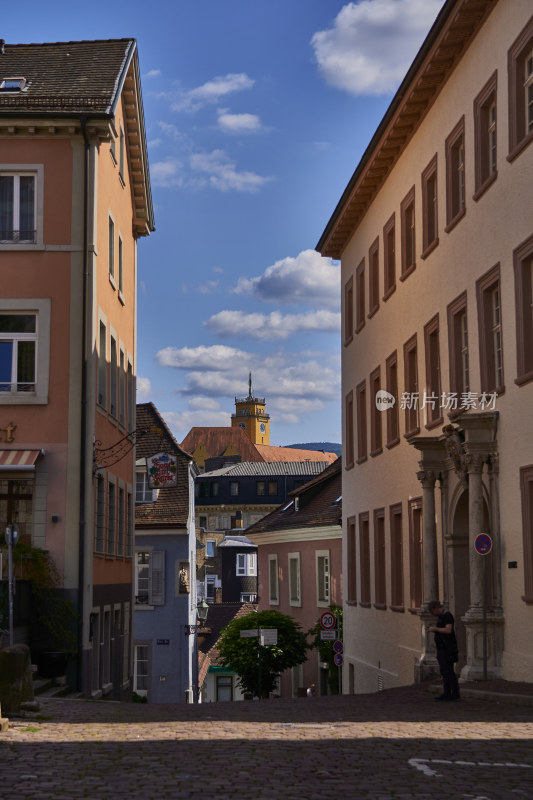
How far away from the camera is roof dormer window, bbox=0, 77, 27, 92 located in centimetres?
2944

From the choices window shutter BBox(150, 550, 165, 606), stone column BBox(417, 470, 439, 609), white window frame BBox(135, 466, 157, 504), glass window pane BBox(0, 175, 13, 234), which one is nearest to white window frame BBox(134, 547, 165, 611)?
window shutter BBox(150, 550, 165, 606)

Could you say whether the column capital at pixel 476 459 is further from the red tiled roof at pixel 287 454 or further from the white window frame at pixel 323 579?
the red tiled roof at pixel 287 454

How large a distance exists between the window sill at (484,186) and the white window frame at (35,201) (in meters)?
9.40

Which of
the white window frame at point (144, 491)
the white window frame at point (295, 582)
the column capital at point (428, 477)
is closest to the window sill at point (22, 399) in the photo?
the column capital at point (428, 477)

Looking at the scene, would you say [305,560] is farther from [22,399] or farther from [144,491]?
[22,399]

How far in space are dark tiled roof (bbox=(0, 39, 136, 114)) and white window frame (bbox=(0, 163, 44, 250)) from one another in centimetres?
120

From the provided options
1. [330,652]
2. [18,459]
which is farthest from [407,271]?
[330,652]

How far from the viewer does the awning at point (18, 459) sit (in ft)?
84.4

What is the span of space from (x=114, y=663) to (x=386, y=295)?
1175 centimetres

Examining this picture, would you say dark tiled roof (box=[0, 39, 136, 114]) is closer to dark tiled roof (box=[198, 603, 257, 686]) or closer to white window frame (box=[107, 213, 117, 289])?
white window frame (box=[107, 213, 117, 289])

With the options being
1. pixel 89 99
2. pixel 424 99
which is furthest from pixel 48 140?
pixel 424 99

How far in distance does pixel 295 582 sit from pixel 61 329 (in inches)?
1164

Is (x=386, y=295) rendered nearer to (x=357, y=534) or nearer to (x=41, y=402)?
(x=357, y=534)

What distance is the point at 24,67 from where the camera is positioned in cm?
3141
